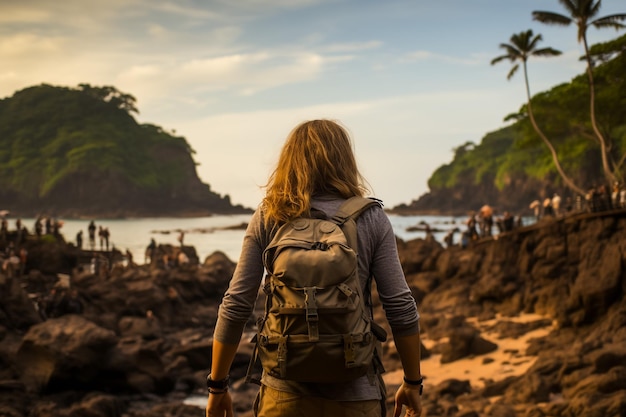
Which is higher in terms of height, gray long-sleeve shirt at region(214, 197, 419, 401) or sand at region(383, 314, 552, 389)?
gray long-sleeve shirt at region(214, 197, 419, 401)

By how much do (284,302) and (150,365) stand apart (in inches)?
568

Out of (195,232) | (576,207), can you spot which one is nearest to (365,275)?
(576,207)

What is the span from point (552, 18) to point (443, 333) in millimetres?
17862

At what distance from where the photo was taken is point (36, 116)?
162 m

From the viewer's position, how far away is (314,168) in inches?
113

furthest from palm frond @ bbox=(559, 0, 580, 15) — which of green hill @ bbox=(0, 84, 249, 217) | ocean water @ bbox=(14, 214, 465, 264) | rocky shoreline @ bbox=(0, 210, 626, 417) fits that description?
green hill @ bbox=(0, 84, 249, 217)

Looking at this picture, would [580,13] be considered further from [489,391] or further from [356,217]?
[356,217]

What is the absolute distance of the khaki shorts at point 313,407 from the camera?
8.72 ft

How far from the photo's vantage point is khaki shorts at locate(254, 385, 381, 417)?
8.72 ft

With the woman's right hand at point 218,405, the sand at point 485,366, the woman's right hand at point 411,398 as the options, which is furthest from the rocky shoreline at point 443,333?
the woman's right hand at point 218,405

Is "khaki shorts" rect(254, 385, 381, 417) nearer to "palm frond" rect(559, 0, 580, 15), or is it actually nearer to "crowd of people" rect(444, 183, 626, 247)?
"crowd of people" rect(444, 183, 626, 247)

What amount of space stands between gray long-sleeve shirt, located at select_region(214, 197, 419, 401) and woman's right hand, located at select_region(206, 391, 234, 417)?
212mm

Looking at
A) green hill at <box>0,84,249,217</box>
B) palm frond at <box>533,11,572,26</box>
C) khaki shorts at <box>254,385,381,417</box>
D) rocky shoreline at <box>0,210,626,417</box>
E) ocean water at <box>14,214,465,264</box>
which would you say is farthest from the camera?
green hill at <box>0,84,249,217</box>

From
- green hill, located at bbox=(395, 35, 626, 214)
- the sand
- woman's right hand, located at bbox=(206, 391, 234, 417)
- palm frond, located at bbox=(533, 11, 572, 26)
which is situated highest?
palm frond, located at bbox=(533, 11, 572, 26)
